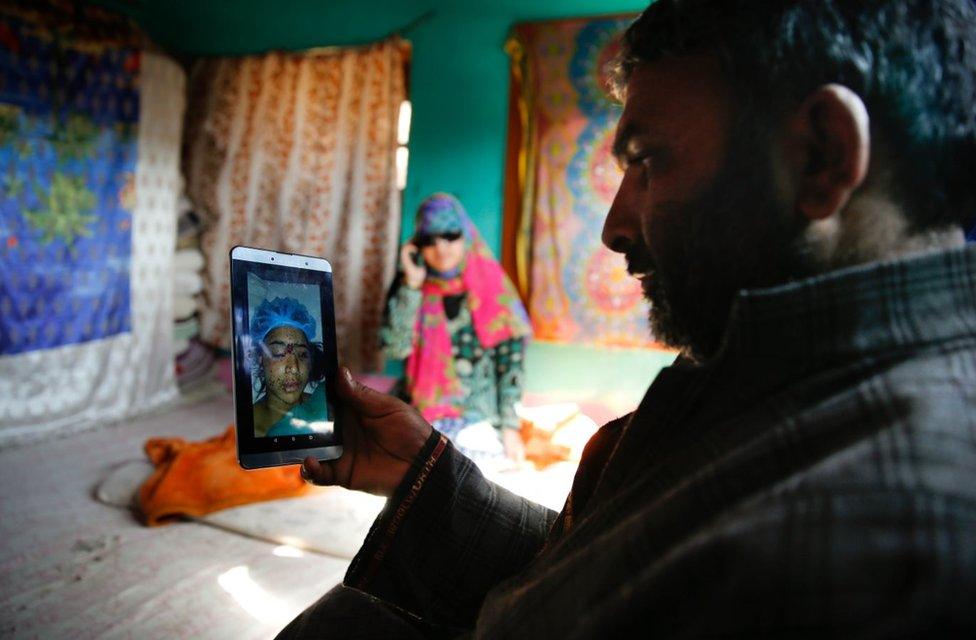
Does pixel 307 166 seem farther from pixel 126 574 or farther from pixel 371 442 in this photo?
pixel 371 442

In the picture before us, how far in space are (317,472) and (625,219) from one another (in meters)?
0.50

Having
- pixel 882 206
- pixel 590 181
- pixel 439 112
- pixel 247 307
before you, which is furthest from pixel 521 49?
pixel 882 206

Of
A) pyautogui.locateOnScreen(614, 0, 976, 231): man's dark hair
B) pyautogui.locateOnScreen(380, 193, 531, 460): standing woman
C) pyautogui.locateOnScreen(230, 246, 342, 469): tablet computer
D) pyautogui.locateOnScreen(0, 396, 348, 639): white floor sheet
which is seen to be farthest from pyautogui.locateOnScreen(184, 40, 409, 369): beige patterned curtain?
pyautogui.locateOnScreen(614, 0, 976, 231): man's dark hair

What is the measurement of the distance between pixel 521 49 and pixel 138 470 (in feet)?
7.56

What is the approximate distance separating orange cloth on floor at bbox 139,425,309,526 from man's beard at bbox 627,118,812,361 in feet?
5.16

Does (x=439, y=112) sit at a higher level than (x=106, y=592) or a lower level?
higher

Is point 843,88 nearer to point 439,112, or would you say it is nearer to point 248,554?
point 248,554

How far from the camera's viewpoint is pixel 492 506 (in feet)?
2.49

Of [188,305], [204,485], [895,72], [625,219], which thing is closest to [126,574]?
[204,485]

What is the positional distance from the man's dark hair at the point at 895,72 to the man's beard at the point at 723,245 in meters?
0.05

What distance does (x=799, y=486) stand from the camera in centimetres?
35

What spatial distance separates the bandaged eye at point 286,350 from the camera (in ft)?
2.52

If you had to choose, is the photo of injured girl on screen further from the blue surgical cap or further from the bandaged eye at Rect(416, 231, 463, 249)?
the bandaged eye at Rect(416, 231, 463, 249)

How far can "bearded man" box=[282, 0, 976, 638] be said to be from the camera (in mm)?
332
